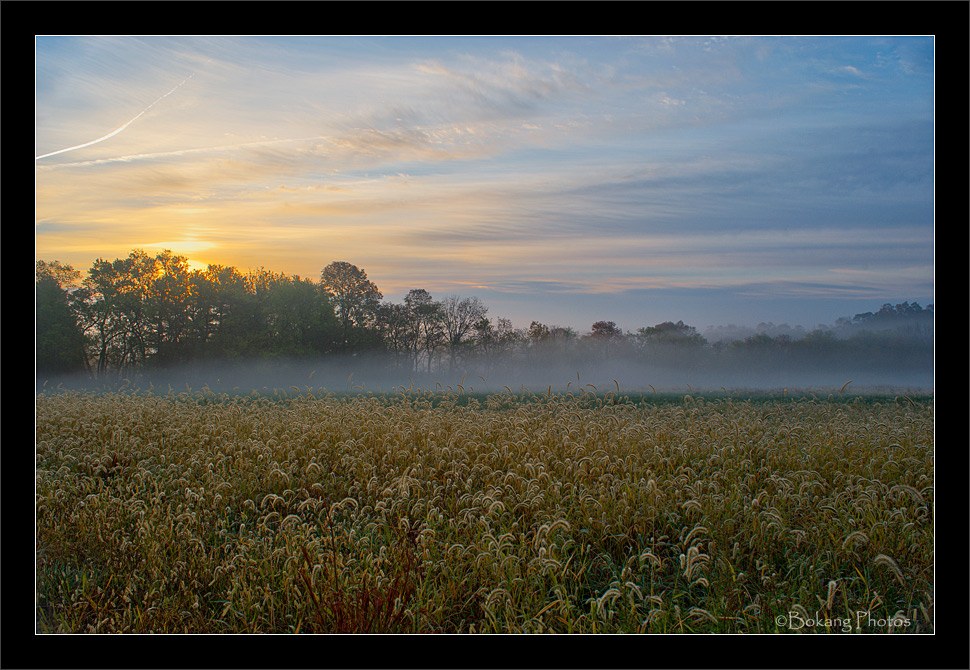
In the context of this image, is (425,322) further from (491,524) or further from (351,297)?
(491,524)

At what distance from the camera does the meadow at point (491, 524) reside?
3.11 meters

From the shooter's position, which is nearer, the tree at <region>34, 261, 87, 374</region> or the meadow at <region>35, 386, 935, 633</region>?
the meadow at <region>35, 386, 935, 633</region>

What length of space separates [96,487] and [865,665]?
232 inches

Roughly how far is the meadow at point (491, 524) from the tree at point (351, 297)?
1228mm

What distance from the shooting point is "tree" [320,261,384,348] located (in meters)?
5.43

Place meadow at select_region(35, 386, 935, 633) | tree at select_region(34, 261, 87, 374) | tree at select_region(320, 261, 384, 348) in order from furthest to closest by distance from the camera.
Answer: tree at select_region(320, 261, 384, 348) → tree at select_region(34, 261, 87, 374) → meadow at select_region(35, 386, 935, 633)

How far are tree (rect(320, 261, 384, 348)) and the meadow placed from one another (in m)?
1.23

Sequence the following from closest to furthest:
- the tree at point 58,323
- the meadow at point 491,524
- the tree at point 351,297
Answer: the meadow at point 491,524, the tree at point 58,323, the tree at point 351,297

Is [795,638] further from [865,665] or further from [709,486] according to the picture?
[709,486]

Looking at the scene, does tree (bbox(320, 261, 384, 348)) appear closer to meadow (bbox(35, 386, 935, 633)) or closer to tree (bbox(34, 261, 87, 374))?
meadow (bbox(35, 386, 935, 633))

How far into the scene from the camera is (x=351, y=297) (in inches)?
245

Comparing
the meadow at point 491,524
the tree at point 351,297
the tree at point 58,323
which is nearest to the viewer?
the meadow at point 491,524

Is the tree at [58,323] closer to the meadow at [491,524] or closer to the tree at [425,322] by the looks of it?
the meadow at [491,524]

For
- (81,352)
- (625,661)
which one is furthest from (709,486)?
(81,352)
